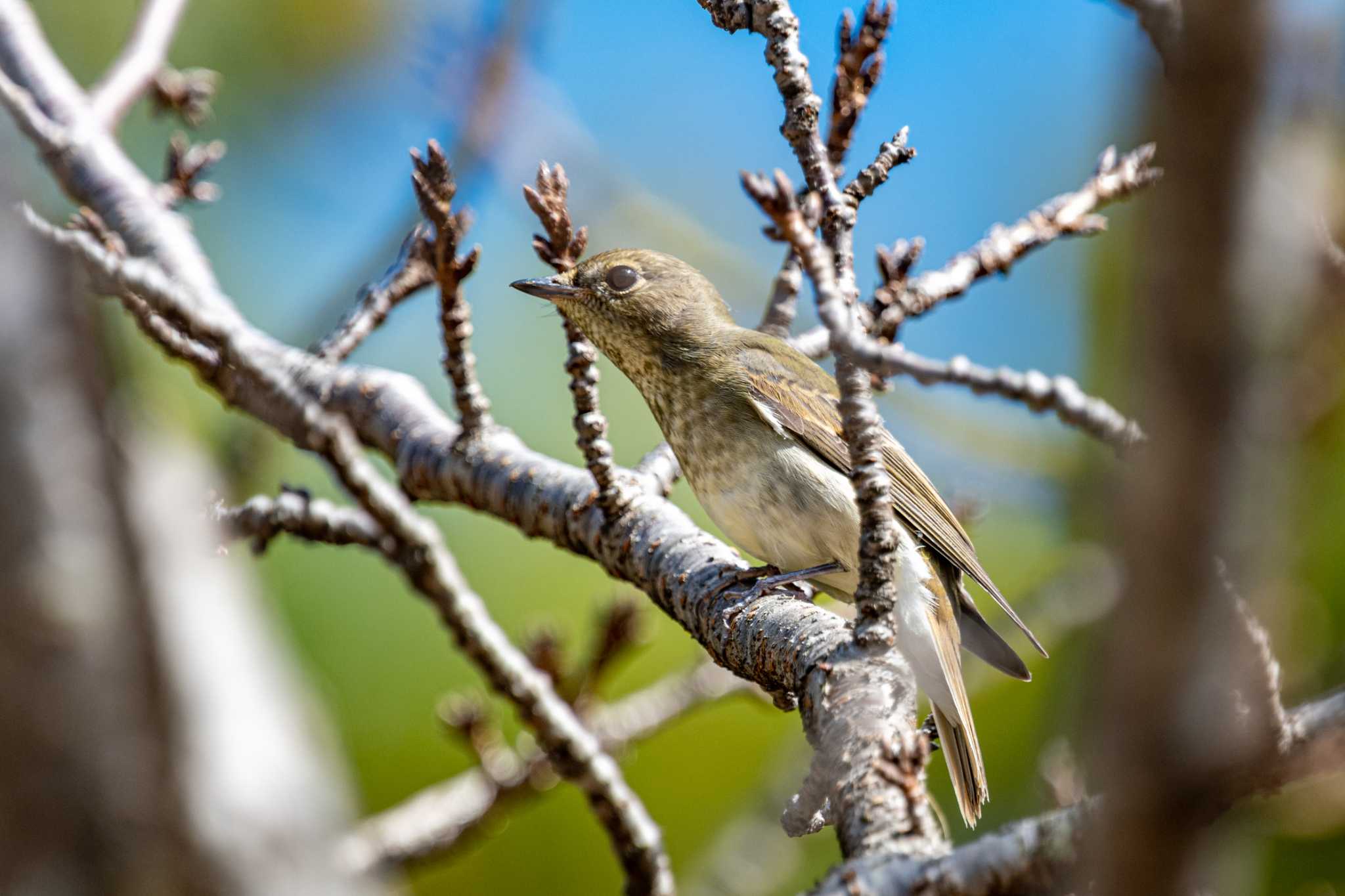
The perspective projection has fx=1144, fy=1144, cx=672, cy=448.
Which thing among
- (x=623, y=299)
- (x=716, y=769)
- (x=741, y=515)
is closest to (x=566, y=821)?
(x=716, y=769)

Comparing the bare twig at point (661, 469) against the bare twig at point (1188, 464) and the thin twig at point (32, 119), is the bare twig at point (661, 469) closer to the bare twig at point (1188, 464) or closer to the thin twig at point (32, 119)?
the thin twig at point (32, 119)

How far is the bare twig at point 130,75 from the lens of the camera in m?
3.72

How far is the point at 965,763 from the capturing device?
3584 millimetres

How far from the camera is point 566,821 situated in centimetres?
408

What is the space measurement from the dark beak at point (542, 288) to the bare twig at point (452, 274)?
712 millimetres

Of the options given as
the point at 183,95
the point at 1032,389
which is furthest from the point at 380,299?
the point at 1032,389

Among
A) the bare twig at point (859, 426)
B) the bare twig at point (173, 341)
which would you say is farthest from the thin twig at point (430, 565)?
the bare twig at point (859, 426)

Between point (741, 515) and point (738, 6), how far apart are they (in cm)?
171

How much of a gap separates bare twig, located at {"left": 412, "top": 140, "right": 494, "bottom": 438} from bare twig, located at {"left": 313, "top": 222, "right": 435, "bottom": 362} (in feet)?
1.54

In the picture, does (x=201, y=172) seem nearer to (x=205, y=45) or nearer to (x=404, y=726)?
(x=205, y=45)

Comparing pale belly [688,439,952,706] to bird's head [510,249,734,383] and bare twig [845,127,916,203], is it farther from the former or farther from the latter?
bare twig [845,127,916,203]

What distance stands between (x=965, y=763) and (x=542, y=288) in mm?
2143

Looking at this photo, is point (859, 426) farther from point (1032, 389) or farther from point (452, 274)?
point (452, 274)

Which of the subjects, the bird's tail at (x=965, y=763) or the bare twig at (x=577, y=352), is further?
the bird's tail at (x=965, y=763)
